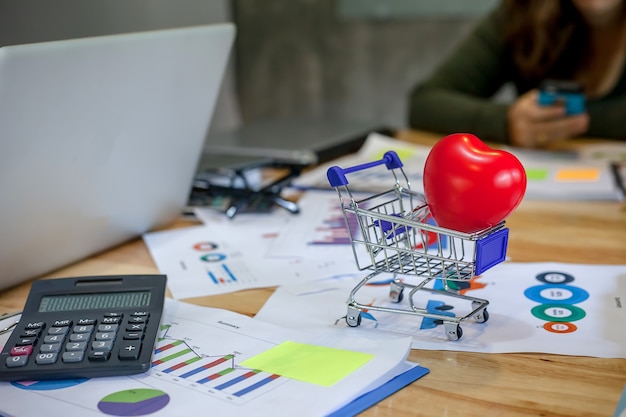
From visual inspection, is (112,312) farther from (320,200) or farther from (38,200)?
(320,200)

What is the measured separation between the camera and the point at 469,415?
59 centimetres

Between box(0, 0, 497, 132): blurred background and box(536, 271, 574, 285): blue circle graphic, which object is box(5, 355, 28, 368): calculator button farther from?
box(0, 0, 497, 132): blurred background

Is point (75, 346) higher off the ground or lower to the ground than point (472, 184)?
lower

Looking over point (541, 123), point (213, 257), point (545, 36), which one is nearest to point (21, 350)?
point (213, 257)

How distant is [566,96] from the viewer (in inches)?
61.6

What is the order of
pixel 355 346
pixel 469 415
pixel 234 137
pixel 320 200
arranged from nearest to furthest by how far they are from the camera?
pixel 469 415, pixel 355 346, pixel 320 200, pixel 234 137

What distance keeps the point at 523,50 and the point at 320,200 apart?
943 millimetres

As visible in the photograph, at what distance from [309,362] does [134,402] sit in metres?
0.15

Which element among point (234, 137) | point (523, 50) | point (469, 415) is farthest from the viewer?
point (523, 50)

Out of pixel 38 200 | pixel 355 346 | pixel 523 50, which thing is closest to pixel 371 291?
pixel 355 346

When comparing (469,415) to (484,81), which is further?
(484,81)

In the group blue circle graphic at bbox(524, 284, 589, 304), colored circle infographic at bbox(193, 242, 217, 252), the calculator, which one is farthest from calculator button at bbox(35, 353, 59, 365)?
blue circle graphic at bbox(524, 284, 589, 304)

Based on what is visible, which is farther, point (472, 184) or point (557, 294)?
point (557, 294)

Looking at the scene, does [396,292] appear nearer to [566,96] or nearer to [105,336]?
[105,336]
